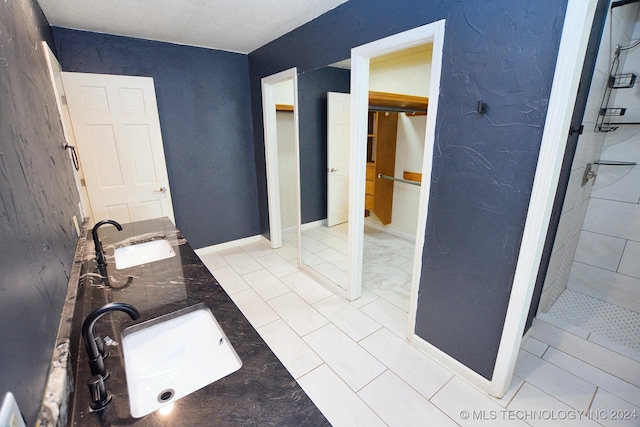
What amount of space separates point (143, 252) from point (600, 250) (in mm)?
3504

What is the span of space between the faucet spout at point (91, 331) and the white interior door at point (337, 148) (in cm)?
304

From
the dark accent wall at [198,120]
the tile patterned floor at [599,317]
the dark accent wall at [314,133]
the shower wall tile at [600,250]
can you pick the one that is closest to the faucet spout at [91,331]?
the dark accent wall at [314,133]

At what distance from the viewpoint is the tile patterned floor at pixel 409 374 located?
60.1 inches

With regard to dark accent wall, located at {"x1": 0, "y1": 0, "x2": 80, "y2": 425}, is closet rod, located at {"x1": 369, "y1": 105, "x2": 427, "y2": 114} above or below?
above

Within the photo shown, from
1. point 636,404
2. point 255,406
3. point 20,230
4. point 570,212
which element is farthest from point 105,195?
point 636,404

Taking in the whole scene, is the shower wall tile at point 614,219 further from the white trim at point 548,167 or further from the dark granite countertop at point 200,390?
the dark granite countertop at point 200,390

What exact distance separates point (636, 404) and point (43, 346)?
2717 mm

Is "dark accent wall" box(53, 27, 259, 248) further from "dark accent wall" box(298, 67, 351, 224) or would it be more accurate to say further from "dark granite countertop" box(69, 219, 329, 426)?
"dark granite countertop" box(69, 219, 329, 426)

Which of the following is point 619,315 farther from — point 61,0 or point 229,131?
point 61,0

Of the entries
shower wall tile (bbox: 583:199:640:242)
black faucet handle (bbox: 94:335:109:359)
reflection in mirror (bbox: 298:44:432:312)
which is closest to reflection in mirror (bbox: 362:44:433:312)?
reflection in mirror (bbox: 298:44:432:312)

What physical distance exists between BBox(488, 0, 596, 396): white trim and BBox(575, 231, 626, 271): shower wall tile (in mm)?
1497

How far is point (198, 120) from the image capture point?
10.3 feet

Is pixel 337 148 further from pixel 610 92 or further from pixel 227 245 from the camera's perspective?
pixel 610 92

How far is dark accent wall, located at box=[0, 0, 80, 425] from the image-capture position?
65 cm
